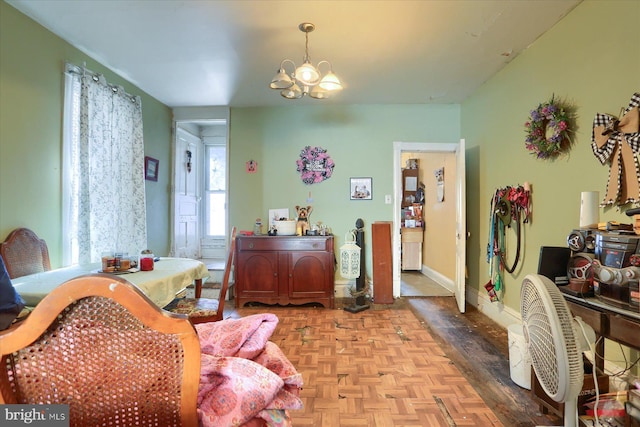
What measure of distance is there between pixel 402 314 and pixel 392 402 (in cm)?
172

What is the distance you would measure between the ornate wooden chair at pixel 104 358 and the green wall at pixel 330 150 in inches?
143

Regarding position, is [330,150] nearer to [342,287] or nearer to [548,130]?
[342,287]

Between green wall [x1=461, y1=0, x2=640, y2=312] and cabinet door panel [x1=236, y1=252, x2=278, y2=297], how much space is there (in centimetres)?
243

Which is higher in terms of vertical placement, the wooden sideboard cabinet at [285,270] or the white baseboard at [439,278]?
the wooden sideboard cabinet at [285,270]

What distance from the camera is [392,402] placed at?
1.95 m

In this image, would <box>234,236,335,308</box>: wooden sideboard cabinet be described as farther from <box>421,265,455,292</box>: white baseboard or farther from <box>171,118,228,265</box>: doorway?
<box>421,265,455,292</box>: white baseboard

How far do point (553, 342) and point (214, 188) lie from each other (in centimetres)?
554

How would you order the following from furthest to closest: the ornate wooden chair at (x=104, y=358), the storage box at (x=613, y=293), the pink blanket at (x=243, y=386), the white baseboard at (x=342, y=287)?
the white baseboard at (x=342, y=287)
the storage box at (x=613, y=293)
the pink blanket at (x=243, y=386)
the ornate wooden chair at (x=104, y=358)

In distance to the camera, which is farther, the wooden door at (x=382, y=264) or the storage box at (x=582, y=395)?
the wooden door at (x=382, y=264)

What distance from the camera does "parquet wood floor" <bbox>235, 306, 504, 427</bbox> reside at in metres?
1.81

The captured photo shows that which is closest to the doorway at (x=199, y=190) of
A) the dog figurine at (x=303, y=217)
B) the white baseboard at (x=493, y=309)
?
the dog figurine at (x=303, y=217)

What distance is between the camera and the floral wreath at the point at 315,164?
4.35 metres

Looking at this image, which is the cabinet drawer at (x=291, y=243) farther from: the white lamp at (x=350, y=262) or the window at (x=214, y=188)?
the window at (x=214, y=188)

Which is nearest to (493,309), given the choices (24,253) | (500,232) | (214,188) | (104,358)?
(500,232)
